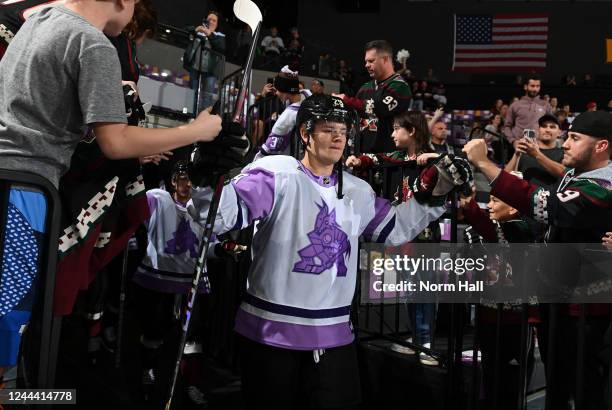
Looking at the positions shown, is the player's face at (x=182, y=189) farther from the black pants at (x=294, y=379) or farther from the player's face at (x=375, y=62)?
the black pants at (x=294, y=379)

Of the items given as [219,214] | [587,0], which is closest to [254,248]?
[219,214]

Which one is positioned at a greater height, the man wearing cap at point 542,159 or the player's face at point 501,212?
the man wearing cap at point 542,159

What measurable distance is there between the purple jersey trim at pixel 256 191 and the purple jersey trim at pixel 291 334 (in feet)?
1.51

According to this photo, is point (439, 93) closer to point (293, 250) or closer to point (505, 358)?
point (505, 358)

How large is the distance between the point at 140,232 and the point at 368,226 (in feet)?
8.07

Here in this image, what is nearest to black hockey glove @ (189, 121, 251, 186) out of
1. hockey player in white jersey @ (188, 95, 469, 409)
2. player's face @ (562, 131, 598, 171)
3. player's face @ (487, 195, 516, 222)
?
hockey player in white jersey @ (188, 95, 469, 409)

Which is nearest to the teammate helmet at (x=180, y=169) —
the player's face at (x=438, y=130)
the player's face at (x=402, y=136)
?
the player's face at (x=402, y=136)

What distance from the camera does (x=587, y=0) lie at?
20578mm

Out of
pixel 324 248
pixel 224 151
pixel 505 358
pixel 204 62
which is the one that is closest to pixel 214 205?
pixel 224 151

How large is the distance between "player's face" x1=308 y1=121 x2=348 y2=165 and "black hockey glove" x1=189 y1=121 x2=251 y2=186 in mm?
683

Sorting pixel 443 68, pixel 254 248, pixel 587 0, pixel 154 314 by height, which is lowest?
pixel 154 314

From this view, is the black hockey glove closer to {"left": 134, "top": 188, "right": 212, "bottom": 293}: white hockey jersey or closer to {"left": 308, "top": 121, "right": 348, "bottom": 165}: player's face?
{"left": 308, "top": 121, "right": 348, "bottom": 165}: player's face

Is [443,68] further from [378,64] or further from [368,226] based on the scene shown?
[368,226]

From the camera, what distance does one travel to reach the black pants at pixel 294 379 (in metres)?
2.52
